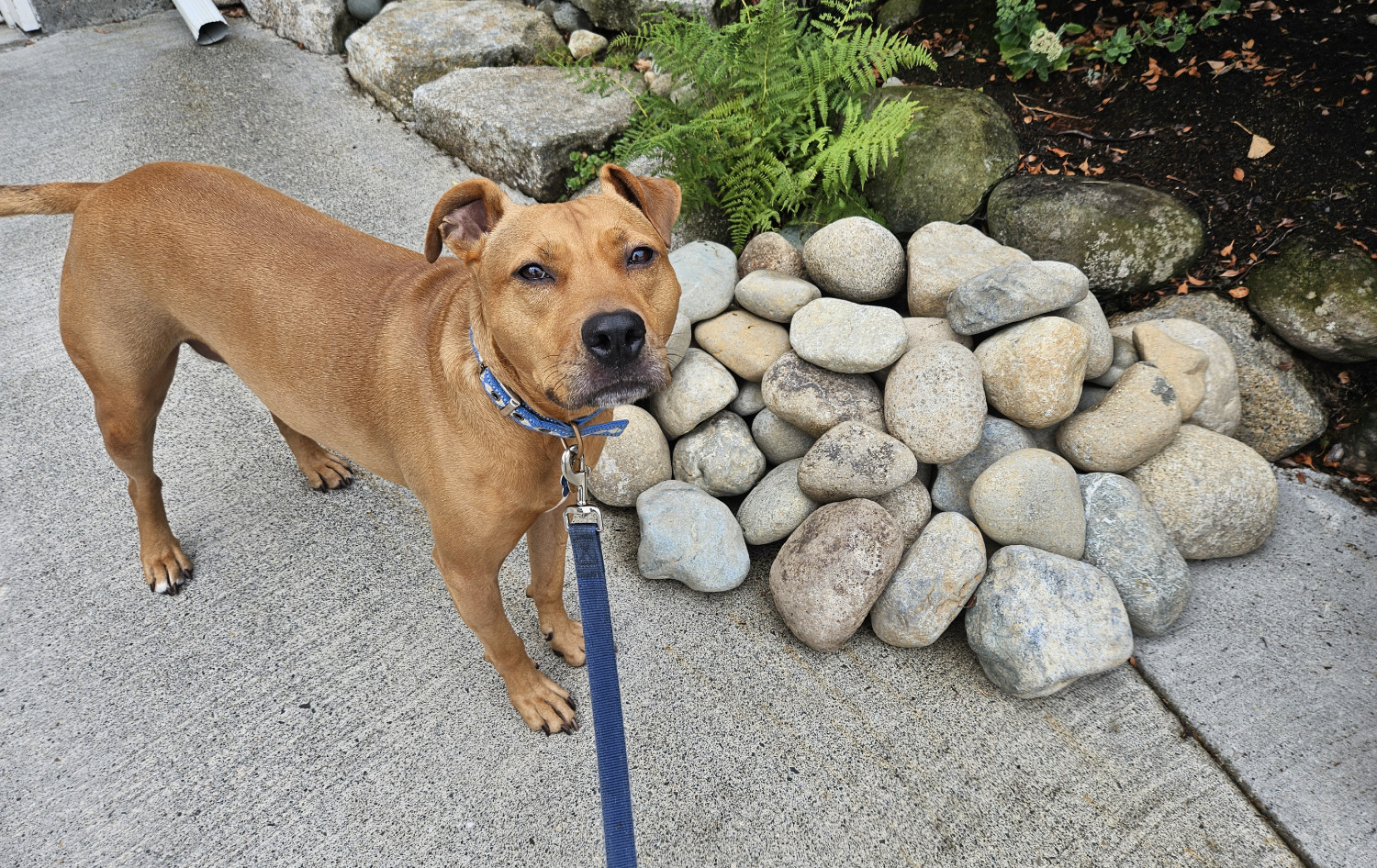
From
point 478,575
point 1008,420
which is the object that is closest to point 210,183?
point 478,575

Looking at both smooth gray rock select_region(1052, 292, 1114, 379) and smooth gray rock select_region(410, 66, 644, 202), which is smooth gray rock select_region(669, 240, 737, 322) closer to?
smooth gray rock select_region(1052, 292, 1114, 379)

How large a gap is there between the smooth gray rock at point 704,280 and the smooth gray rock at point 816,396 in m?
0.53

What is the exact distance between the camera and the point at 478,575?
233 cm

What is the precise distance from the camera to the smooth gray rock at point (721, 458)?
3.27 meters

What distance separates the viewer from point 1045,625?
2.57 metres

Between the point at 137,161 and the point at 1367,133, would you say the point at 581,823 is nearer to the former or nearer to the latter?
the point at 1367,133

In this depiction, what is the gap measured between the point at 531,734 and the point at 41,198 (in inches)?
102

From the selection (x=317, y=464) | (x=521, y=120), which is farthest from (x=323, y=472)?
(x=521, y=120)

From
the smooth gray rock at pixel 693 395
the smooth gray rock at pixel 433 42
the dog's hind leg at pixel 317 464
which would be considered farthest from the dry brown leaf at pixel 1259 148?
the dog's hind leg at pixel 317 464

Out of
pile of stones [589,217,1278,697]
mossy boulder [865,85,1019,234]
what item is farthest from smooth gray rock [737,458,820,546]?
mossy boulder [865,85,1019,234]

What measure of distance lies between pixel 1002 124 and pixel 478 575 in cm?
359

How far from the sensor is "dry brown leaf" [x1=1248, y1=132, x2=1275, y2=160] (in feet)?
11.8

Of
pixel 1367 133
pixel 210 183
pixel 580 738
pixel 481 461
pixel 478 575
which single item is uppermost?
pixel 1367 133

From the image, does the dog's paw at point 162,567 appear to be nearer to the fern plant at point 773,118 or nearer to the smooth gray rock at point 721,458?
the smooth gray rock at point 721,458
